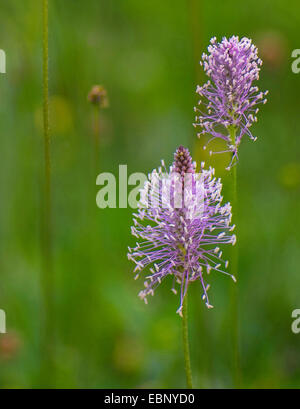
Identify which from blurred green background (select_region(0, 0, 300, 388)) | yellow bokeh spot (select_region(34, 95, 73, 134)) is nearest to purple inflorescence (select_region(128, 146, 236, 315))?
blurred green background (select_region(0, 0, 300, 388))

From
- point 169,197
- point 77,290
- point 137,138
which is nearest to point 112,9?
point 137,138

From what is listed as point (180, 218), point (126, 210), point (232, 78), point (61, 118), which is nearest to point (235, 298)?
point (180, 218)

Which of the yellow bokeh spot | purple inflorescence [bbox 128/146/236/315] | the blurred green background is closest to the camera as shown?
purple inflorescence [bbox 128/146/236/315]

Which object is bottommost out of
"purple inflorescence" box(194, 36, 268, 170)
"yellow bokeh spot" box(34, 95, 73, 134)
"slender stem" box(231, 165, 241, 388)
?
"slender stem" box(231, 165, 241, 388)

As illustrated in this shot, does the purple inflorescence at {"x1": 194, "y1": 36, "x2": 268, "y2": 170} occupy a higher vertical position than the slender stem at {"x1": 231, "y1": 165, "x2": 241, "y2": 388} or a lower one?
higher

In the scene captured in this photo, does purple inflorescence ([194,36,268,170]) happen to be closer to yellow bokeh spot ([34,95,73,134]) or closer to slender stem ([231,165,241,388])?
slender stem ([231,165,241,388])

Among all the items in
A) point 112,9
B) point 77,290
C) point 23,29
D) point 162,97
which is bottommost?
point 77,290

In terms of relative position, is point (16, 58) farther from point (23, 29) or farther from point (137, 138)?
point (137, 138)

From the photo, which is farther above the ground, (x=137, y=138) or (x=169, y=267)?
(x=137, y=138)

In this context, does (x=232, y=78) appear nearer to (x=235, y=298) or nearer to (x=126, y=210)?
(x=235, y=298)
